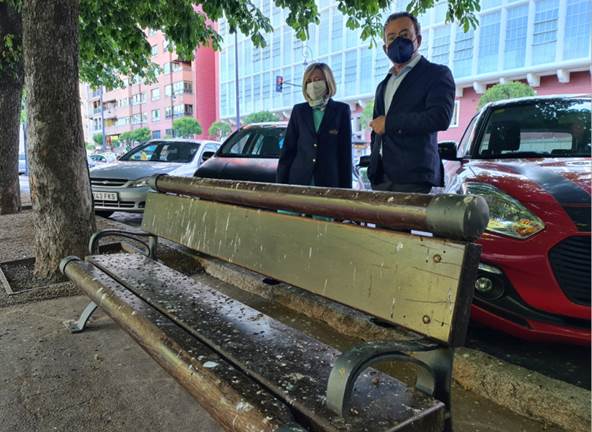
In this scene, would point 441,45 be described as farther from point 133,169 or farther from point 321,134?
point 321,134

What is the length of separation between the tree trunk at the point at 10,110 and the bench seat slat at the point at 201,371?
6.88 metres

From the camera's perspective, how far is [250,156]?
7230 millimetres

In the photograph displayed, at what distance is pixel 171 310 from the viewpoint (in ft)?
6.77

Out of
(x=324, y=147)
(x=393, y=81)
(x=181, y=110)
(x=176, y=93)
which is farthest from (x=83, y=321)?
(x=176, y=93)

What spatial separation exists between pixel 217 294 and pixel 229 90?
58.0 m

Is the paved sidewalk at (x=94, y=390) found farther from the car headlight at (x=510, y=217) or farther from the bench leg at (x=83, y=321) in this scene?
the car headlight at (x=510, y=217)

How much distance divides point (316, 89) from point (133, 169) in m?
5.70

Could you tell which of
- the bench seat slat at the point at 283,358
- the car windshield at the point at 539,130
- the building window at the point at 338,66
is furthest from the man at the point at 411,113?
the building window at the point at 338,66

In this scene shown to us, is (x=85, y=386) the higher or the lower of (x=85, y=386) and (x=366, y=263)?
the lower

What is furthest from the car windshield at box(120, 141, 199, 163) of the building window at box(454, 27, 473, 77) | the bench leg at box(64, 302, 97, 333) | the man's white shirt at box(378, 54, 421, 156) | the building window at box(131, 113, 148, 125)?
the building window at box(131, 113, 148, 125)

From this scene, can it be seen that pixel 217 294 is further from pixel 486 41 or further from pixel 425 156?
pixel 486 41

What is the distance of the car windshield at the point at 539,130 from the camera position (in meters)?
3.50

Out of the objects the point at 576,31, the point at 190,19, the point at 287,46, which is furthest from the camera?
the point at 287,46

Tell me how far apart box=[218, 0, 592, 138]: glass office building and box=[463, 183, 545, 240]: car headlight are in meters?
19.5
